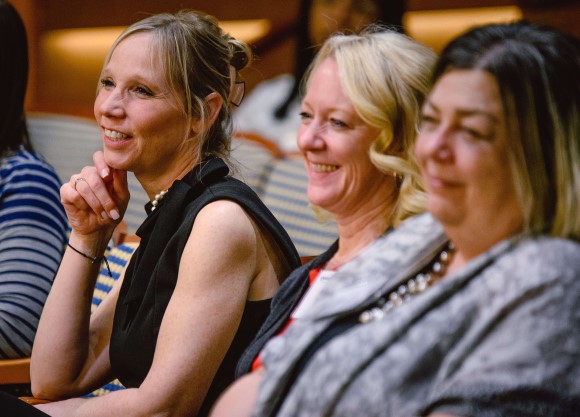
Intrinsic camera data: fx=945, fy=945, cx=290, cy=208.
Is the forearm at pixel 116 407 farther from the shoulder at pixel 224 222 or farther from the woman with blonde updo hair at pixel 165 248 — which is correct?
the shoulder at pixel 224 222

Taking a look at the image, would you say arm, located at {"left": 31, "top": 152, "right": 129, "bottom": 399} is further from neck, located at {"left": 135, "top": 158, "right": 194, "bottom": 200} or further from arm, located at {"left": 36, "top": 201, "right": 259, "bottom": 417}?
arm, located at {"left": 36, "top": 201, "right": 259, "bottom": 417}

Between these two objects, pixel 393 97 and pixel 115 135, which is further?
pixel 115 135

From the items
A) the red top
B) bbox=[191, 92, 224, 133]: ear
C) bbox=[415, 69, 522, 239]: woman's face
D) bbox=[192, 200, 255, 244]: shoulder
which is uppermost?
bbox=[415, 69, 522, 239]: woman's face

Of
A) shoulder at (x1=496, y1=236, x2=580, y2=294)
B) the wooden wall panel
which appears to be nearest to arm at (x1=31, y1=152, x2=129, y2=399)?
shoulder at (x1=496, y1=236, x2=580, y2=294)

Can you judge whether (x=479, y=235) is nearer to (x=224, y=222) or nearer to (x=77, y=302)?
(x=224, y=222)

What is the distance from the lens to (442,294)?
1.10m

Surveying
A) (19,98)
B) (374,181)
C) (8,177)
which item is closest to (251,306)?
(374,181)

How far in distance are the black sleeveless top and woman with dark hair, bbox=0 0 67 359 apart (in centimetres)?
39

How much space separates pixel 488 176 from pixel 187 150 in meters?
0.92

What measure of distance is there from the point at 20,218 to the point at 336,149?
1.01 metres

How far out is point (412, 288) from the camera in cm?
127

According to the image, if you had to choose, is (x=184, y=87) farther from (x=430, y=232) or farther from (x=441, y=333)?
(x=441, y=333)

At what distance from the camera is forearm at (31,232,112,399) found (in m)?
1.96

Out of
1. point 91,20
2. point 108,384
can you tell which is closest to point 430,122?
point 108,384
